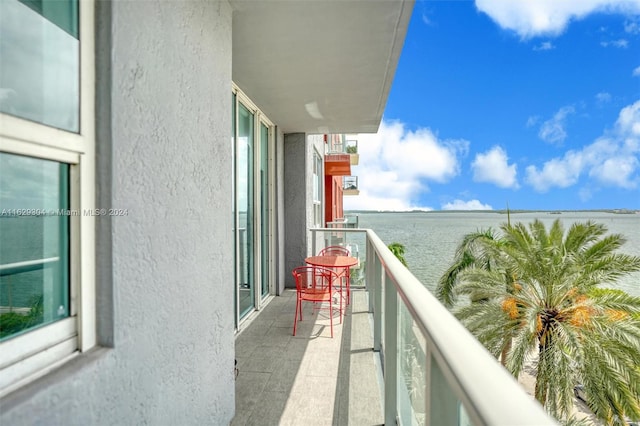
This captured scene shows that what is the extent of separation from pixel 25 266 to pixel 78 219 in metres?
0.19

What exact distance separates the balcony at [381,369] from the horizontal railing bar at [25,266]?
1.15 meters

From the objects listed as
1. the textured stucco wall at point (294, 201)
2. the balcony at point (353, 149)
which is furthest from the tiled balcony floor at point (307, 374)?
the balcony at point (353, 149)

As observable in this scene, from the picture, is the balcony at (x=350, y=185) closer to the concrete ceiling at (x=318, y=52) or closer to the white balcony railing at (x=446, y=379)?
the concrete ceiling at (x=318, y=52)

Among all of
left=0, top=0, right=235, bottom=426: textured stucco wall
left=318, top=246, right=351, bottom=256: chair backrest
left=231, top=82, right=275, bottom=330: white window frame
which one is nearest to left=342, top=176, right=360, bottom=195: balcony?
left=318, top=246, right=351, bottom=256: chair backrest

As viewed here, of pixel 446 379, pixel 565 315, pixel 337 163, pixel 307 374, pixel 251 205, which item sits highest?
pixel 337 163

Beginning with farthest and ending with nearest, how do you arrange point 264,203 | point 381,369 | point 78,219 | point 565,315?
point 565,315 → point 264,203 → point 381,369 → point 78,219

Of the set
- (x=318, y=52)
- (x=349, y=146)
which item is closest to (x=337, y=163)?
(x=349, y=146)

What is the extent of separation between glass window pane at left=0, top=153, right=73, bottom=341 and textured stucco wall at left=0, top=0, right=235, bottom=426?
12 centimetres

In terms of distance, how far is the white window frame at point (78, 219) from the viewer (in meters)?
0.97

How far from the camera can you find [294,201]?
5.75 m

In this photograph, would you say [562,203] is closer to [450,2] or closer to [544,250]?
[450,2]

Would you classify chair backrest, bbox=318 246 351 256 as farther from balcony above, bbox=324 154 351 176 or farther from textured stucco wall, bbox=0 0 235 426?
balcony above, bbox=324 154 351 176

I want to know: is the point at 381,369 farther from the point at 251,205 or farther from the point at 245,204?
the point at 251,205

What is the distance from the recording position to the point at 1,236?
0.90 m
